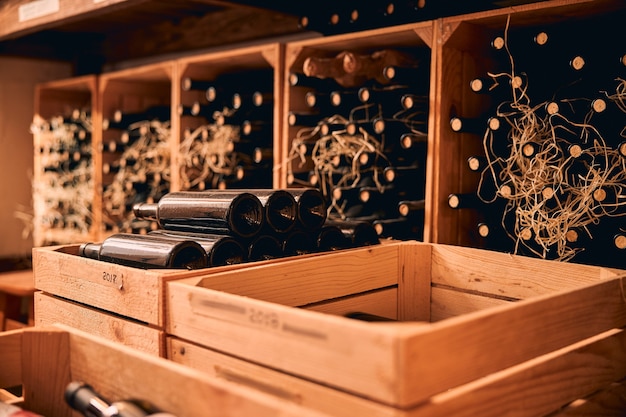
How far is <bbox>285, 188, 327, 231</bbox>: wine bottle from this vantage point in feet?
6.26

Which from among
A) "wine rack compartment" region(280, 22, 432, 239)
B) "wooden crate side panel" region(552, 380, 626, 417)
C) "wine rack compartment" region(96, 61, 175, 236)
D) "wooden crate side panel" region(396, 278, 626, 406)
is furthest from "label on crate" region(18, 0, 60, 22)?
"wooden crate side panel" region(552, 380, 626, 417)

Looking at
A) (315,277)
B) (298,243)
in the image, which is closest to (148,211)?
(298,243)

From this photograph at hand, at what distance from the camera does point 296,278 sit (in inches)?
66.7

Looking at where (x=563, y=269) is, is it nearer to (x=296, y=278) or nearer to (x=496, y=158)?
(x=496, y=158)

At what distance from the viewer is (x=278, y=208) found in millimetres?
1849

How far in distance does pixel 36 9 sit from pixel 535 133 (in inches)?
92.8

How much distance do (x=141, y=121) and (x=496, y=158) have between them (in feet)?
7.06

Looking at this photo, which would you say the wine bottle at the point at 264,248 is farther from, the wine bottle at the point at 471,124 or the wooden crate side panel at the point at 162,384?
the wine bottle at the point at 471,124

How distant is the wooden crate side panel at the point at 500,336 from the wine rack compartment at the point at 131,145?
2.24 metres

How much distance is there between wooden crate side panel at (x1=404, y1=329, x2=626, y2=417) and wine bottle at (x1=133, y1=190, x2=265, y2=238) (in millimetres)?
799

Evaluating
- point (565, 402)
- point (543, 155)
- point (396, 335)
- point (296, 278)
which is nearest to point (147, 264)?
point (296, 278)

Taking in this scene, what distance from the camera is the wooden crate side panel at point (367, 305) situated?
178 cm

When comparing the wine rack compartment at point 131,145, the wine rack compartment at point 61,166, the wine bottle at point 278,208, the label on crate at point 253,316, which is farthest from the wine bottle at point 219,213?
the wine rack compartment at point 61,166

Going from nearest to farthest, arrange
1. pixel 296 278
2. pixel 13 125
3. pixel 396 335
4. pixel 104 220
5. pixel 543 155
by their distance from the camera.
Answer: pixel 396 335 → pixel 296 278 → pixel 543 155 → pixel 104 220 → pixel 13 125
